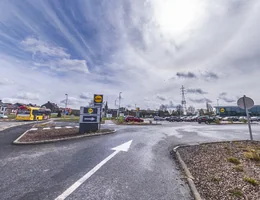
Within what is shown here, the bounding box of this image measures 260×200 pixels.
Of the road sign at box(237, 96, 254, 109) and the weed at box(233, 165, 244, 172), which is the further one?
the road sign at box(237, 96, 254, 109)

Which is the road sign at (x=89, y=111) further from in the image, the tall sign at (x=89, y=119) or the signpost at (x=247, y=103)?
the signpost at (x=247, y=103)

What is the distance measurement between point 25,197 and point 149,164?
11.4 feet

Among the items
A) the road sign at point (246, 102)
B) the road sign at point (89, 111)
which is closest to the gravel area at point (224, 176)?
the road sign at point (246, 102)

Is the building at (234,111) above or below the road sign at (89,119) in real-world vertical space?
above

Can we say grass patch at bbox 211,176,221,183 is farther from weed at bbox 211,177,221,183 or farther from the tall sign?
the tall sign

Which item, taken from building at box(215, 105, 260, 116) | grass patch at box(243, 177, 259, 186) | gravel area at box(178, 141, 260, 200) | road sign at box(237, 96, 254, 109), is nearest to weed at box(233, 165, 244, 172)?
gravel area at box(178, 141, 260, 200)

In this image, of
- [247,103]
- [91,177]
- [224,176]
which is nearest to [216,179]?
[224,176]

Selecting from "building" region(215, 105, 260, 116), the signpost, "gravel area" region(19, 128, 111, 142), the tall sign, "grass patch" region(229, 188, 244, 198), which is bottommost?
"grass patch" region(229, 188, 244, 198)

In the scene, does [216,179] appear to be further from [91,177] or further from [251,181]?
[91,177]

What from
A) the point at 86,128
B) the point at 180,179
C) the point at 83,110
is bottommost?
the point at 180,179

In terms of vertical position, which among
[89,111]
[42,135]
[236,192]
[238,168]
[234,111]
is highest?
[234,111]

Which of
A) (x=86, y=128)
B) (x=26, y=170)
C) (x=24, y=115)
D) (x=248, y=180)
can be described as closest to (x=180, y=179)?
(x=248, y=180)

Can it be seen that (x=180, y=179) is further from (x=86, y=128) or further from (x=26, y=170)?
(x=86, y=128)

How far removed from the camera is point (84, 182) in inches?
143
